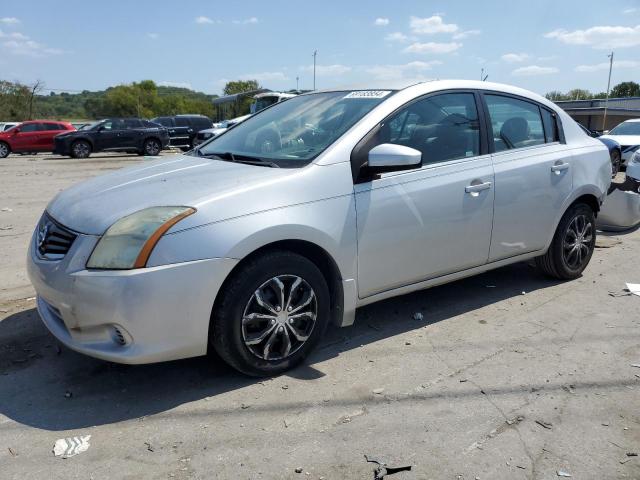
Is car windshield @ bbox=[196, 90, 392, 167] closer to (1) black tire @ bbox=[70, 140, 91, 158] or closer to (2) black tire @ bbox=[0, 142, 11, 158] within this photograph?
(1) black tire @ bbox=[70, 140, 91, 158]

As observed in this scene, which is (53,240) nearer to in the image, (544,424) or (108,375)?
(108,375)

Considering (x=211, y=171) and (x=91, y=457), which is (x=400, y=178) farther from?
(x=91, y=457)

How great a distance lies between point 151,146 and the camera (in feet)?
73.5

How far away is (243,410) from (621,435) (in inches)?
75.5

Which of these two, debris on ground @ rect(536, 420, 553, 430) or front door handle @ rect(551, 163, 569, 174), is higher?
front door handle @ rect(551, 163, 569, 174)

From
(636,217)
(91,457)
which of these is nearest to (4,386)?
(91,457)

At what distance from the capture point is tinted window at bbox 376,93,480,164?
12.3ft

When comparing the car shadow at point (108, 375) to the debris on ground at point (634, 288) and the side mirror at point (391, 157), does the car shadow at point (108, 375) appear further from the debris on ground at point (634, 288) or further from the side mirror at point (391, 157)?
the debris on ground at point (634, 288)

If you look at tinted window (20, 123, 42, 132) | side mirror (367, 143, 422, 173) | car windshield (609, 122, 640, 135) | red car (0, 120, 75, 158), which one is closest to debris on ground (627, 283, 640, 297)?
side mirror (367, 143, 422, 173)

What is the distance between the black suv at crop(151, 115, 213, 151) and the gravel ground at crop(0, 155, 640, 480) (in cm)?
2213

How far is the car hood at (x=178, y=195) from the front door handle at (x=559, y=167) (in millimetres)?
2422

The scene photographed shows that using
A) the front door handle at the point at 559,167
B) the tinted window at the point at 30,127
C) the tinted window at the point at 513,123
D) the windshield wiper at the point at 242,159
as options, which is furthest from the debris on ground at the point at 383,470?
the tinted window at the point at 30,127

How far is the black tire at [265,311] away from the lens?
9.80ft

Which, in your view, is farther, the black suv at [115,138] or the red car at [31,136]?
the red car at [31,136]
